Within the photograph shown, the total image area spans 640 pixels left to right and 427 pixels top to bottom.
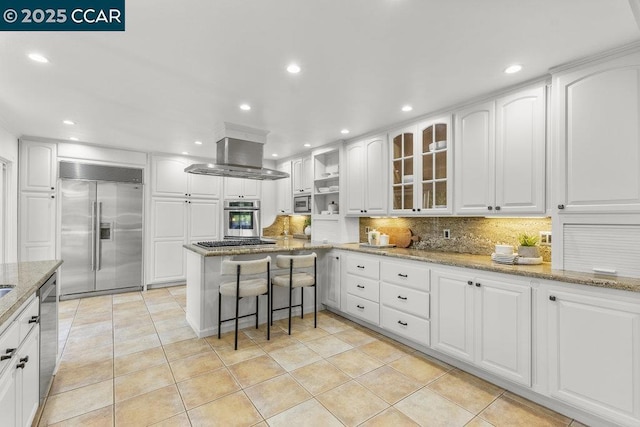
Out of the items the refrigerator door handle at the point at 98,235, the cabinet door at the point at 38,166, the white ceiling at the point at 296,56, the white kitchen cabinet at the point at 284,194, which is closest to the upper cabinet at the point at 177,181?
the refrigerator door handle at the point at 98,235

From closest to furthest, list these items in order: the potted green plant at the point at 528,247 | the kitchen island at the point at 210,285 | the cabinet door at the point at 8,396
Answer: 1. the cabinet door at the point at 8,396
2. the potted green plant at the point at 528,247
3. the kitchen island at the point at 210,285

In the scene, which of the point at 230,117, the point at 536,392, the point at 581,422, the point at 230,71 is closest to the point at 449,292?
the point at 536,392

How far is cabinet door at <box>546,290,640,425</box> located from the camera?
174cm

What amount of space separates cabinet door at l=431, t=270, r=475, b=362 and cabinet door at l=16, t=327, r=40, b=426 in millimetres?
2826

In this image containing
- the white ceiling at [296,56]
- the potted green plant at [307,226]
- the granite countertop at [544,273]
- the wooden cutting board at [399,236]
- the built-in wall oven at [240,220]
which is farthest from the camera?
the built-in wall oven at [240,220]

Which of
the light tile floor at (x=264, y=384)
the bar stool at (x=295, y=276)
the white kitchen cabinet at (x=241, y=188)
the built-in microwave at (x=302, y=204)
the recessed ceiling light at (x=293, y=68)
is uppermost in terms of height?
the recessed ceiling light at (x=293, y=68)

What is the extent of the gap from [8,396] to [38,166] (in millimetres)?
4174

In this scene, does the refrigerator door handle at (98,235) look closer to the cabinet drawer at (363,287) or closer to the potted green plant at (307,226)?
the potted green plant at (307,226)

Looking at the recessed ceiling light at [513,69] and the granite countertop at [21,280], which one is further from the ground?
the recessed ceiling light at [513,69]

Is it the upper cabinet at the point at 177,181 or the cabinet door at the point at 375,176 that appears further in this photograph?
the upper cabinet at the point at 177,181

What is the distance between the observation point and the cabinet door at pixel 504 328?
216 cm

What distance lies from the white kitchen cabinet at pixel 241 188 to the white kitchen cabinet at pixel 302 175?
97cm

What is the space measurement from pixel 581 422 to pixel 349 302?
222 cm

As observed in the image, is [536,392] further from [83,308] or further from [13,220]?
[13,220]
